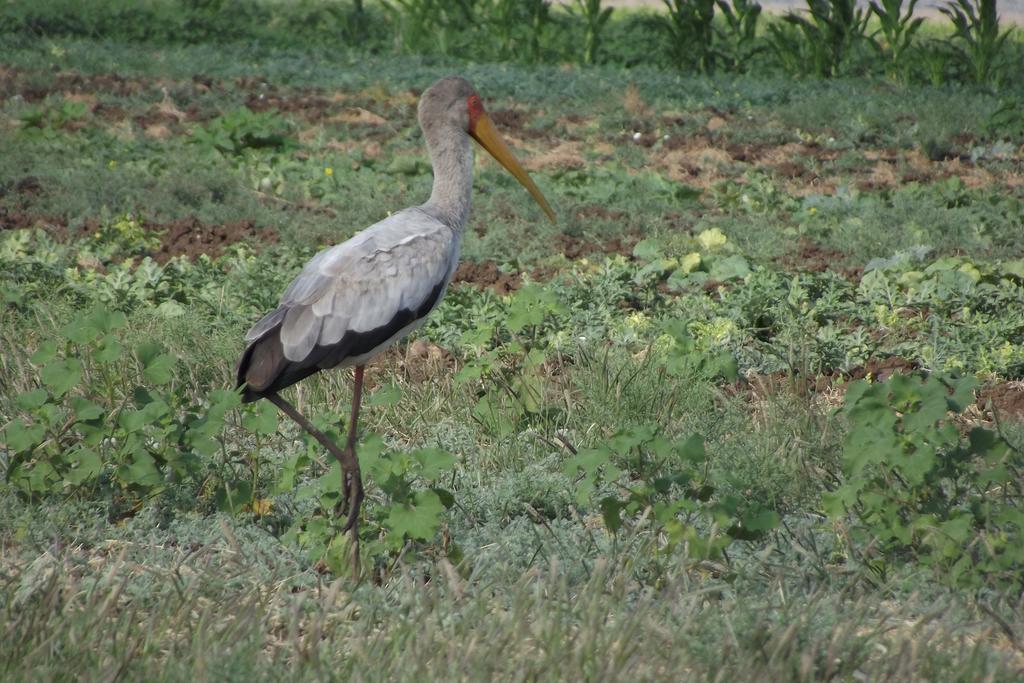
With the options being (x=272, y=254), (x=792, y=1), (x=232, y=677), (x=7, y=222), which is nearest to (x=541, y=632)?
(x=232, y=677)

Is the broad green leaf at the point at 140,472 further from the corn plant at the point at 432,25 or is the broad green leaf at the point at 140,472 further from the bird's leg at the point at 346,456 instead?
the corn plant at the point at 432,25

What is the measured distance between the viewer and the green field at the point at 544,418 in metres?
3.23

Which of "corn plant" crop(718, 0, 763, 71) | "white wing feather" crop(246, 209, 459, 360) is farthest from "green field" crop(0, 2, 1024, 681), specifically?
"corn plant" crop(718, 0, 763, 71)

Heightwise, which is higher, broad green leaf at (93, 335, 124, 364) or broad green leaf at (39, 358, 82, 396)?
broad green leaf at (93, 335, 124, 364)

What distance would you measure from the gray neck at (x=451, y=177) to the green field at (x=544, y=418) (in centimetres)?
44

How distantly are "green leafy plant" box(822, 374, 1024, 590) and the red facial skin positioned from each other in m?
2.23

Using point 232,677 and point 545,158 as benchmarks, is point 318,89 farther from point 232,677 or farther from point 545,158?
point 232,677

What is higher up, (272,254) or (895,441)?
(895,441)

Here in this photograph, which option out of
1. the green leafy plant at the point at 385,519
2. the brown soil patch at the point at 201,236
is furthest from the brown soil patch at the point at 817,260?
the green leafy plant at the point at 385,519

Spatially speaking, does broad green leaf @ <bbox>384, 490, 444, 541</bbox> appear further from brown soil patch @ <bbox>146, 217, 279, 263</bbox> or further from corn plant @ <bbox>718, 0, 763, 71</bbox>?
corn plant @ <bbox>718, 0, 763, 71</bbox>

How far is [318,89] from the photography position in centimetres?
1313

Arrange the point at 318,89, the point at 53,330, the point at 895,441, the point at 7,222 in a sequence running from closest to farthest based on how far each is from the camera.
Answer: the point at 895,441
the point at 53,330
the point at 7,222
the point at 318,89

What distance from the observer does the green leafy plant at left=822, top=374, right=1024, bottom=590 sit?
11.5 feet

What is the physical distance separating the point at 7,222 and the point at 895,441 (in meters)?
6.13
